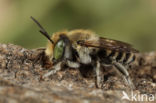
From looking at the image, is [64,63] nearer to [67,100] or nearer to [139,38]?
[67,100]

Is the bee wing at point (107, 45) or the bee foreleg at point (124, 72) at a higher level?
the bee wing at point (107, 45)

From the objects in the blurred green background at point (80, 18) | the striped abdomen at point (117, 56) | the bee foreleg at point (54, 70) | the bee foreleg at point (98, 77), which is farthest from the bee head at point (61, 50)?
the blurred green background at point (80, 18)

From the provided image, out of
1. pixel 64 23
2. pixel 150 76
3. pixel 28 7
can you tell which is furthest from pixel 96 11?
pixel 150 76

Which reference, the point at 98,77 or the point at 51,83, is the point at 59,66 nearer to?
the point at 51,83

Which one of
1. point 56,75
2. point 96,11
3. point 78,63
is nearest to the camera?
point 56,75

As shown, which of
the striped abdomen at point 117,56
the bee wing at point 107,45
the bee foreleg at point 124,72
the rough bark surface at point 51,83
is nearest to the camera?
the rough bark surface at point 51,83

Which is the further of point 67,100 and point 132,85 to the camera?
point 132,85

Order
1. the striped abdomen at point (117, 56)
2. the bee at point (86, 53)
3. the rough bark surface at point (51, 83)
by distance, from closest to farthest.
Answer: the rough bark surface at point (51, 83), the bee at point (86, 53), the striped abdomen at point (117, 56)

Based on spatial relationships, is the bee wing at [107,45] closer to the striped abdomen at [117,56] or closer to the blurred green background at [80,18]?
the striped abdomen at [117,56]
